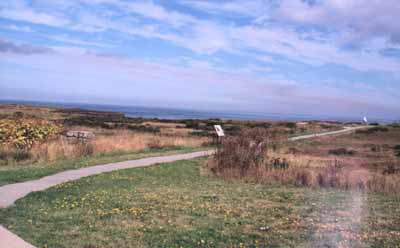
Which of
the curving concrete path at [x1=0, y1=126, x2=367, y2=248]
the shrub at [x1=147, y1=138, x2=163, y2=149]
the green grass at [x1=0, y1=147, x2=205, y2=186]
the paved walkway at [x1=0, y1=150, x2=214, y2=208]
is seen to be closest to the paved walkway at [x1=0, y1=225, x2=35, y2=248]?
the curving concrete path at [x1=0, y1=126, x2=367, y2=248]

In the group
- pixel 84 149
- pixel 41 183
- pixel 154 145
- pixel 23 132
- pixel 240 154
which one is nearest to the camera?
pixel 41 183

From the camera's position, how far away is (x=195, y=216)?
303 inches

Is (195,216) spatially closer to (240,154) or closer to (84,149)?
(240,154)

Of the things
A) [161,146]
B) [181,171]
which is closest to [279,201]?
[181,171]

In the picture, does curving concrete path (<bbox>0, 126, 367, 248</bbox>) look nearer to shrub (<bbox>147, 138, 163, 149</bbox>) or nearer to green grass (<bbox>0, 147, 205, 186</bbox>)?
green grass (<bbox>0, 147, 205, 186</bbox>)

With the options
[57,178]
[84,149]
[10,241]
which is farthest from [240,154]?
[10,241]

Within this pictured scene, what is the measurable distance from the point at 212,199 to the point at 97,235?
3.43 metres

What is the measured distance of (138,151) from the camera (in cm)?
2088

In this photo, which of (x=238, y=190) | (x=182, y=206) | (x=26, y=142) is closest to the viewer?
(x=182, y=206)

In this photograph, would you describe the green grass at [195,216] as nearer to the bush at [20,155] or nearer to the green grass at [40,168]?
the green grass at [40,168]

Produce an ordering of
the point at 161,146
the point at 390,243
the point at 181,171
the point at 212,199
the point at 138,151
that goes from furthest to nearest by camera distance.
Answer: the point at 161,146
the point at 138,151
the point at 181,171
the point at 212,199
the point at 390,243

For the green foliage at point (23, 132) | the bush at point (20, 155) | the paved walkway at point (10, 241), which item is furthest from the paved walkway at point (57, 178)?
the green foliage at point (23, 132)

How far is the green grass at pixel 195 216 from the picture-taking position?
20.6 feet

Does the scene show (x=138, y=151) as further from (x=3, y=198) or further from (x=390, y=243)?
(x=390, y=243)
